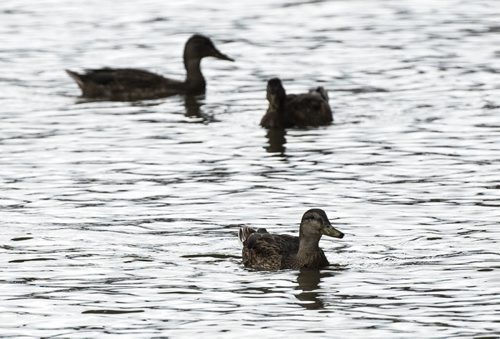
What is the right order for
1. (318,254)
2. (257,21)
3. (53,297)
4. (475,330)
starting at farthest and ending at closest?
(257,21)
(318,254)
(53,297)
(475,330)

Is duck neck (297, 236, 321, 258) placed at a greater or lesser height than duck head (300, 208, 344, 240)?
lesser

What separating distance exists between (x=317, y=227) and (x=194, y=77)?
13.0 meters

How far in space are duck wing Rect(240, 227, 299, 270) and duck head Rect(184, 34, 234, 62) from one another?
13.1m

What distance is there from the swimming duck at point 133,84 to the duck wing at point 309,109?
373 centimetres

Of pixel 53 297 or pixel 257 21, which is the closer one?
pixel 53 297

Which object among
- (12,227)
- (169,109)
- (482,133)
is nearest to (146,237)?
(12,227)

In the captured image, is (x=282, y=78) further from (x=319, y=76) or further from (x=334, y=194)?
(x=334, y=194)

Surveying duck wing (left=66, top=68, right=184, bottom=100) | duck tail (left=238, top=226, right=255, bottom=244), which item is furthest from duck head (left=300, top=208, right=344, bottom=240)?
duck wing (left=66, top=68, right=184, bottom=100)

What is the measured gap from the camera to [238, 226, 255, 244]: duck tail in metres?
16.9

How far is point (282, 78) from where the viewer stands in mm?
29172

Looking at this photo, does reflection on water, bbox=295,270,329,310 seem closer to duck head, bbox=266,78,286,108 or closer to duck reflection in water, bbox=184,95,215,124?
duck head, bbox=266,78,286,108

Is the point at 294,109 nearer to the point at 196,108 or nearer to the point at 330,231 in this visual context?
the point at 196,108

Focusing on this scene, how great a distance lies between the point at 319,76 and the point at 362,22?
5660mm

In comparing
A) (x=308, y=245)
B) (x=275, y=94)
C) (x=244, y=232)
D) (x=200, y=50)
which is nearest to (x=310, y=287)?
(x=308, y=245)
